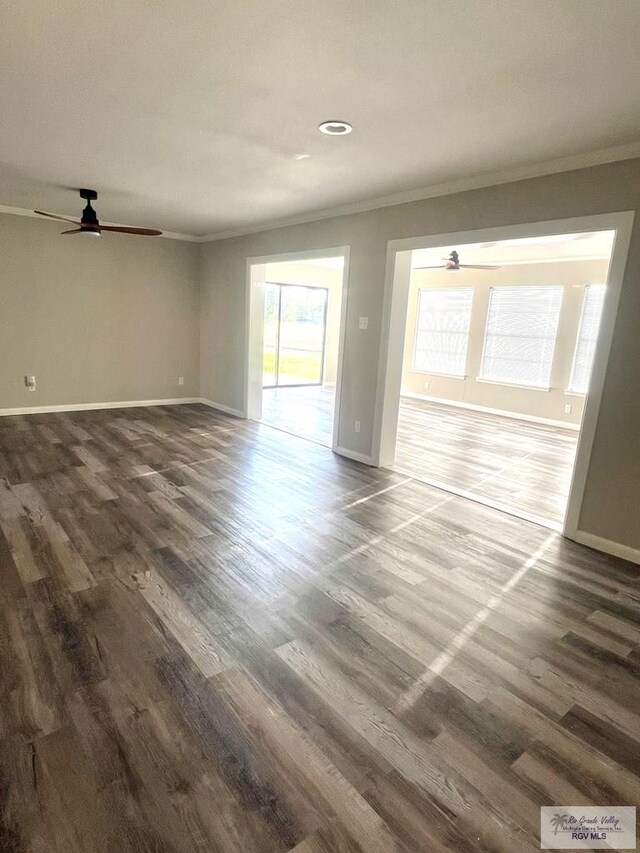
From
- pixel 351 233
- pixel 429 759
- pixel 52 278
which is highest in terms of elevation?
pixel 351 233

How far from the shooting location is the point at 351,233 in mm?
4793

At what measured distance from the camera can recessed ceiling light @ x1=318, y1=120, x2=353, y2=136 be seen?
8.83 ft

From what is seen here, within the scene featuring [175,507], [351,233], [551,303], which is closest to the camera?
[175,507]

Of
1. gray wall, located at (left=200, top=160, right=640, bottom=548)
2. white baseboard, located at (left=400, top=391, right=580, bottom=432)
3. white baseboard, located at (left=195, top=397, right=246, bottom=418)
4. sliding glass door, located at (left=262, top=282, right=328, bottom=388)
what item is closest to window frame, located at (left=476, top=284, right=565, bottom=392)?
white baseboard, located at (left=400, top=391, right=580, bottom=432)

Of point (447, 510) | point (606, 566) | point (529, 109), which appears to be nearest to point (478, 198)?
point (529, 109)

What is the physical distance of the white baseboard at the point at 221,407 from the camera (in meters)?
6.95

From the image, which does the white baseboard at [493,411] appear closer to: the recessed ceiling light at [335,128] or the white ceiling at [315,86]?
the white ceiling at [315,86]

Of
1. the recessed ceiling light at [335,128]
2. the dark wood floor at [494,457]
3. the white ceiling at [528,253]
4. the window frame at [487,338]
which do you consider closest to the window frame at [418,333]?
the window frame at [487,338]

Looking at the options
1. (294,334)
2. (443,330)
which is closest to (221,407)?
(294,334)

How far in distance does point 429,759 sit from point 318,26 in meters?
2.78

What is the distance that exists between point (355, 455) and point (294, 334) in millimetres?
5075

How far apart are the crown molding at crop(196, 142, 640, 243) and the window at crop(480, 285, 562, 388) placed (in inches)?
166

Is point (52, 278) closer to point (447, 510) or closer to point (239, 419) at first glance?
point (239, 419)

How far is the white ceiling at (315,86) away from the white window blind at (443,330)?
16.4ft
